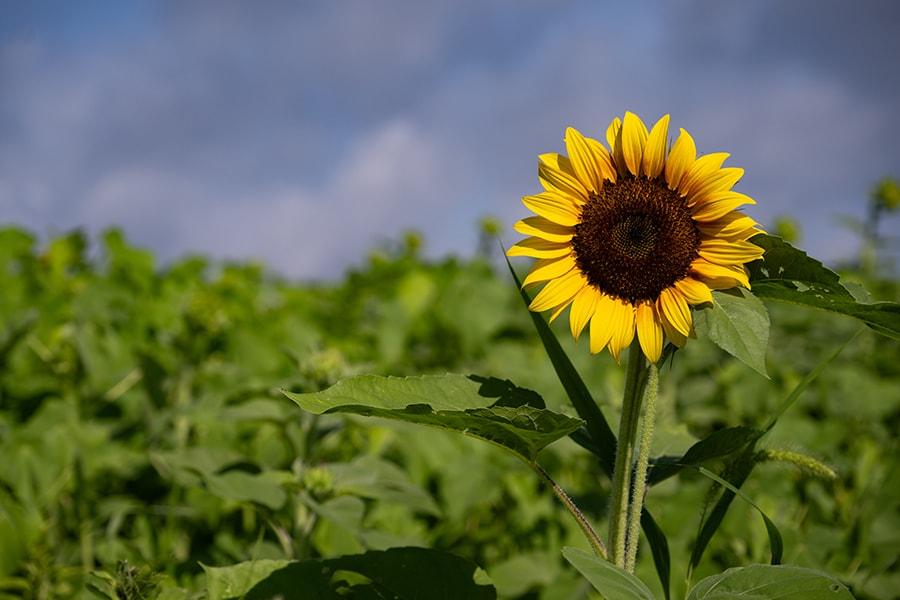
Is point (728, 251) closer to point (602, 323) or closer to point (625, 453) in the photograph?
point (602, 323)

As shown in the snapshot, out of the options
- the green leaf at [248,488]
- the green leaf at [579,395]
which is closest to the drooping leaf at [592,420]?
the green leaf at [579,395]

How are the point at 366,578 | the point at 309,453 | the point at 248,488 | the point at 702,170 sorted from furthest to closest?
the point at 309,453, the point at 248,488, the point at 366,578, the point at 702,170

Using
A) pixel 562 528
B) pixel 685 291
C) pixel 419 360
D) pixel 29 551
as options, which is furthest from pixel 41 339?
pixel 685 291

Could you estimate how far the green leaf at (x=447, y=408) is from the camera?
1.13 m

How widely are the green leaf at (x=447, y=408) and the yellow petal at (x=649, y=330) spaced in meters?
0.17

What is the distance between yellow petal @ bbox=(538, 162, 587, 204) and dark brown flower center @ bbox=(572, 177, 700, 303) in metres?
0.02

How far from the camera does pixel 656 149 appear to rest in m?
1.32

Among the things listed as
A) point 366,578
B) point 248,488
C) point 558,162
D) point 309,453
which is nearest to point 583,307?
point 558,162

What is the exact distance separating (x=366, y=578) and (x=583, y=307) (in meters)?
0.61

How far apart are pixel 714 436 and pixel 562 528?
5.04 ft

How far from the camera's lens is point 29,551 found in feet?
7.06

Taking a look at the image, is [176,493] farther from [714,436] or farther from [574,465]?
[714,436]

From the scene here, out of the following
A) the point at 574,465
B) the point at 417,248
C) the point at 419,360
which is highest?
the point at 417,248

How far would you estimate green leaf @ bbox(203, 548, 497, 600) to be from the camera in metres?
1.38
